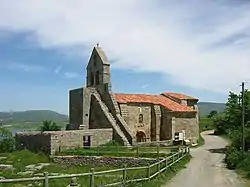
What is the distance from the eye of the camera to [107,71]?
177 ft

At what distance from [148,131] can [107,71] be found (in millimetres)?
9836

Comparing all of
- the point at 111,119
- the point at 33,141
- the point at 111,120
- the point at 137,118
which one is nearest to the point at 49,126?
the point at 33,141

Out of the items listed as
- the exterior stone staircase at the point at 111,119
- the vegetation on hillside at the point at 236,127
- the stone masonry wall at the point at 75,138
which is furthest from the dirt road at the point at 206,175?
the stone masonry wall at the point at 75,138

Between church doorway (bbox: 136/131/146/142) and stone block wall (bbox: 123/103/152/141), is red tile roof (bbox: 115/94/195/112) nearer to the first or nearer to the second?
stone block wall (bbox: 123/103/152/141)

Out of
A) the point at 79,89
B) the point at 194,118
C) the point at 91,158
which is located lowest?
the point at 91,158

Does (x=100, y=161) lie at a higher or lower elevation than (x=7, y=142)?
lower

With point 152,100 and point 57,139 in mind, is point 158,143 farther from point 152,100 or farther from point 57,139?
point 57,139

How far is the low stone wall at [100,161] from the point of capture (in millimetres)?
36344

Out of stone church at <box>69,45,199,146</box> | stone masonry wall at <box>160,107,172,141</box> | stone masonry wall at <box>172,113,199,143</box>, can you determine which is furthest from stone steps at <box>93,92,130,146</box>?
stone masonry wall at <box>172,113,199,143</box>

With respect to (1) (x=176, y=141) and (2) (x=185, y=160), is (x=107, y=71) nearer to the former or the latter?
(1) (x=176, y=141)

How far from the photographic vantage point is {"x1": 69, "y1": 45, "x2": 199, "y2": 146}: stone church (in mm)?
51688

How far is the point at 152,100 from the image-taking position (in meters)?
56.0

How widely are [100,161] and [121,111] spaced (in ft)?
46.3

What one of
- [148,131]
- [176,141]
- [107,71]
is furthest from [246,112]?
[107,71]
